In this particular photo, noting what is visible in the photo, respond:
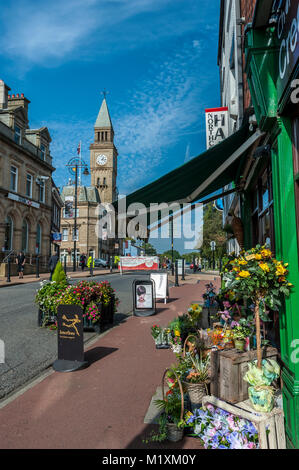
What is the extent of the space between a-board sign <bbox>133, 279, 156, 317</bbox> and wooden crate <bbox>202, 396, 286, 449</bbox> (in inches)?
303

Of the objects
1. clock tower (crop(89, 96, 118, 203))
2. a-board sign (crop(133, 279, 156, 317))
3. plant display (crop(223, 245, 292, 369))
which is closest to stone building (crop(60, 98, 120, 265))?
clock tower (crop(89, 96, 118, 203))

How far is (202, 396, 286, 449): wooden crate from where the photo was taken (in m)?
2.61

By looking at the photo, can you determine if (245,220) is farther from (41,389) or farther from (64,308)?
(41,389)

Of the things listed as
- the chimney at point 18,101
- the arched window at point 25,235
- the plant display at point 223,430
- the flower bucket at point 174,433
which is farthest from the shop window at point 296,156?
the chimney at point 18,101

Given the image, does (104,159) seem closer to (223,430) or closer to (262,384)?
(262,384)

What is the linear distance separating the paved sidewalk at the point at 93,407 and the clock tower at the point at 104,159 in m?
77.5

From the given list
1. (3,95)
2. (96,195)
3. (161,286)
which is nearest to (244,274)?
(161,286)

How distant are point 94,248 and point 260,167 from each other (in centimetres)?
6176

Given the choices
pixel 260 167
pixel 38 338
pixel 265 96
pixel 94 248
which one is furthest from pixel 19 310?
pixel 94 248

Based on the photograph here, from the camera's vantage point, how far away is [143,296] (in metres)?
10.7

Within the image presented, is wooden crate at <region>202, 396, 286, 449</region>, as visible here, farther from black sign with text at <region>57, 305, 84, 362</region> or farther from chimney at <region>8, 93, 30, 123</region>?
chimney at <region>8, 93, 30, 123</region>

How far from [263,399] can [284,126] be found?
2441 mm

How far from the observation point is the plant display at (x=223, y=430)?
2.65 meters

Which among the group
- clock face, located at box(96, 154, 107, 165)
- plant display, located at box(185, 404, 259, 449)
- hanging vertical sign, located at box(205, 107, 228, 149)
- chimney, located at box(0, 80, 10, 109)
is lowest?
plant display, located at box(185, 404, 259, 449)
